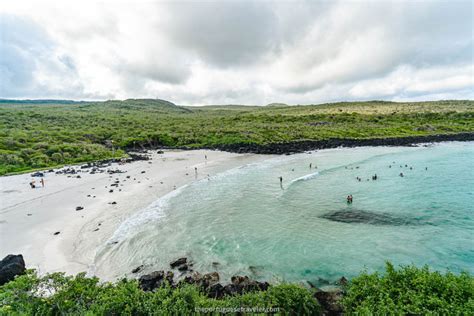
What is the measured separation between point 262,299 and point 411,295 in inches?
192

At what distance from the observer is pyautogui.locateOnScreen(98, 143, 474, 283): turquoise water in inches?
552

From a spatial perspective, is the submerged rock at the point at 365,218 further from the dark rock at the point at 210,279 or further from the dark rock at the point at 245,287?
the dark rock at the point at 210,279

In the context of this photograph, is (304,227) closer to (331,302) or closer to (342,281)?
(342,281)

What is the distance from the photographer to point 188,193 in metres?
26.9

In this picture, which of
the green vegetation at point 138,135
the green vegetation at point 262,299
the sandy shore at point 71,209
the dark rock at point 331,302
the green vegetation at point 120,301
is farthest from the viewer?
the green vegetation at point 138,135

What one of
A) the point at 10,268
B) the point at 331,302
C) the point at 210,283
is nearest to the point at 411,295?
the point at 331,302

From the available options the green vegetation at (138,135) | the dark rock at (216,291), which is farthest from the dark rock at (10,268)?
the green vegetation at (138,135)

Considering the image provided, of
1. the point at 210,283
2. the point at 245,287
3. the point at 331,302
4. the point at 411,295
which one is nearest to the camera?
the point at 411,295

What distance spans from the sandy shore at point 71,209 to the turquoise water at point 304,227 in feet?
5.17

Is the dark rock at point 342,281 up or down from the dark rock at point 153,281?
Result: down

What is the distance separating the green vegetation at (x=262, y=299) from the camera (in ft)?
24.1

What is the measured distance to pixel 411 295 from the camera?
773cm

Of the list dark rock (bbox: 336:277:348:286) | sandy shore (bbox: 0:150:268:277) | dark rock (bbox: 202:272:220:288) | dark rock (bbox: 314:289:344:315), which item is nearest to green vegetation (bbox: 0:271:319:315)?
dark rock (bbox: 314:289:344:315)

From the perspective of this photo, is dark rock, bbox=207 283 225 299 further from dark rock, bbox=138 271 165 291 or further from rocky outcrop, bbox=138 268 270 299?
dark rock, bbox=138 271 165 291
